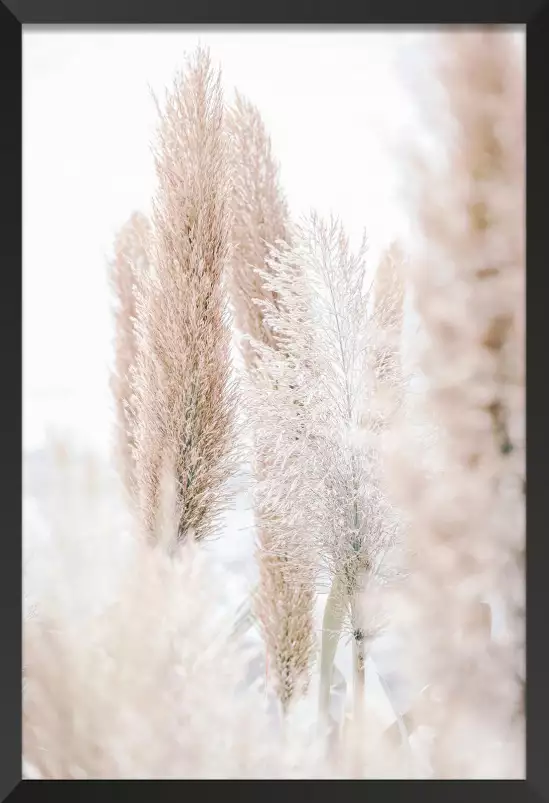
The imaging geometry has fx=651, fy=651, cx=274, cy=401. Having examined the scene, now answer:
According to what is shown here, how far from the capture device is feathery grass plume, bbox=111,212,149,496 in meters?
1.22

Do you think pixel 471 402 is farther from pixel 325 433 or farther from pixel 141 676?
pixel 141 676

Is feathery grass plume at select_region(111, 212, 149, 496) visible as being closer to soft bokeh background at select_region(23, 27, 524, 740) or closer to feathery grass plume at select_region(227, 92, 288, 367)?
soft bokeh background at select_region(23, 27, 524, 740)

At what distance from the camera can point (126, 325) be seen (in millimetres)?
1226

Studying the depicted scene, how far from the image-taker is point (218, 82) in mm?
1206

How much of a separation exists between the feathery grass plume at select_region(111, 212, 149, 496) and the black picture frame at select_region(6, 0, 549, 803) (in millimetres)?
187

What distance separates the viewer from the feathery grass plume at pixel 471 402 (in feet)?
3.93

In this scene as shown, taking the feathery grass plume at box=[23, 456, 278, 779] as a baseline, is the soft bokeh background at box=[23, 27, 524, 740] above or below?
above

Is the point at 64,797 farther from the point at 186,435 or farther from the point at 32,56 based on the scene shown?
the point at 32,56

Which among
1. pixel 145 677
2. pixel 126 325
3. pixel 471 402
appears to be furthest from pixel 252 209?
pixel 145 677

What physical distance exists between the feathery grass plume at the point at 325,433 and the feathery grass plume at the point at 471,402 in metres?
0.09

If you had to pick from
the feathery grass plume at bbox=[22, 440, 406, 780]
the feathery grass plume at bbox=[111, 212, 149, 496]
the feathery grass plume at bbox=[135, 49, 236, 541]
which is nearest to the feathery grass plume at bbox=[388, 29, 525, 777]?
the feathery grass plume at bbox=[22, 440, 406, 780]
